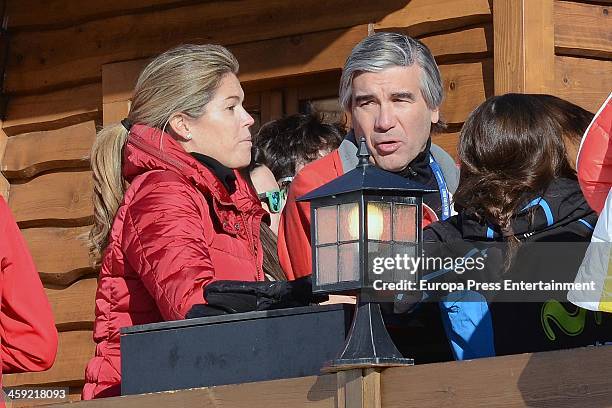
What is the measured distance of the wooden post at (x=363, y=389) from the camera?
9.47ft

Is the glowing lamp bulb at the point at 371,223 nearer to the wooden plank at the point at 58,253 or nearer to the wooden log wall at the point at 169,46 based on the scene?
the wooden log wall at the point at 169,46

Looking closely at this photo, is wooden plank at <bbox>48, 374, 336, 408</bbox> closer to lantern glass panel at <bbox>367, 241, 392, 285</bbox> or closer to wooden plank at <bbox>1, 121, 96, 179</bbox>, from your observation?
lantern glass panel at <bbox>367, 241, 392, 285</bbox>

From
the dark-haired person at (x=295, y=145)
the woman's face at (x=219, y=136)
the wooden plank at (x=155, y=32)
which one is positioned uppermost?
the wooden plank at (x=155, y=32)

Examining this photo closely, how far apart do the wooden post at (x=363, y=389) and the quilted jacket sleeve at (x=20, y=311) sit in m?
1.11

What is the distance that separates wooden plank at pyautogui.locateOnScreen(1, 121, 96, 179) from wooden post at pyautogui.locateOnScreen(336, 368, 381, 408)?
12.9 feet

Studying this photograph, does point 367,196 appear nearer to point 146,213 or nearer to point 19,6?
point 146,213

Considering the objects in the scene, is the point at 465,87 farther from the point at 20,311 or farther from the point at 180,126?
the point at 20,311

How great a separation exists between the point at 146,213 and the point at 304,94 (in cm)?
253

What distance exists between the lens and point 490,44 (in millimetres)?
5426

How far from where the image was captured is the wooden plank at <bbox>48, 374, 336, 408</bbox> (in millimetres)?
2988

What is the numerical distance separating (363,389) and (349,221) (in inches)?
14.8

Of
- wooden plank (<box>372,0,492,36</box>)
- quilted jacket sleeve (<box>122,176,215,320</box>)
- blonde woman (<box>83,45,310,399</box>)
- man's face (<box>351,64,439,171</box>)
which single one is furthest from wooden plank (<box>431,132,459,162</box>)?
quilted jacket sleeve (<box>122,176,215,320</box>)

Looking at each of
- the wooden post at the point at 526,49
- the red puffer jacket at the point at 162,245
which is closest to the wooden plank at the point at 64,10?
the wooden post at the point at 526,49

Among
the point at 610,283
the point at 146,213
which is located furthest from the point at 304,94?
the point at 610,283
